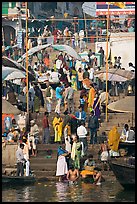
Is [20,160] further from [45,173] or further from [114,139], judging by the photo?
[114,139]

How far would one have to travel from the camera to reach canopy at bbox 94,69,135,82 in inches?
1319

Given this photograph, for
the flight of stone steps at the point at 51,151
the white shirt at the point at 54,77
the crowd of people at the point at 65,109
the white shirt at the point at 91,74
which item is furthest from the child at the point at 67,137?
the white shirt at the point at 91,74

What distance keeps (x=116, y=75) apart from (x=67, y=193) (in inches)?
365

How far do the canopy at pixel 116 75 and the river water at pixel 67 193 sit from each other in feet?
23.1

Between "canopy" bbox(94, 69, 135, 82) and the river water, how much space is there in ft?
23.1

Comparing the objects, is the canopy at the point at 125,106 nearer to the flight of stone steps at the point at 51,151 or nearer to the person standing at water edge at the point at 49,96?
the flight of stone steps at the point at 51,151

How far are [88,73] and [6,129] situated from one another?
216 inches

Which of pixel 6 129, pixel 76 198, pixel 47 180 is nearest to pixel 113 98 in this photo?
pixel 6 129

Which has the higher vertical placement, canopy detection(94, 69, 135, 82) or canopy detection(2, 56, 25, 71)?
canopy detection(2, 56, 25, 71)

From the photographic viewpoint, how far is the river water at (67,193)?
2419 centimetres

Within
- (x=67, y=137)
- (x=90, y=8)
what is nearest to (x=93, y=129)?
(x=67, y=137)

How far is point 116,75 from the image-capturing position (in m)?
33.7

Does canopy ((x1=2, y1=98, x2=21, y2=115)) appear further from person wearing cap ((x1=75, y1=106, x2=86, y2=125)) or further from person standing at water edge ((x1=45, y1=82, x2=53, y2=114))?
person standing at water edge ((x1=45, y1=82, x2=53, y2=114))

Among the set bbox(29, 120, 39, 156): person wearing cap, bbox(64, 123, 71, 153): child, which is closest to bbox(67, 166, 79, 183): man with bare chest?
bbox(64, 123, 71, 153): child
